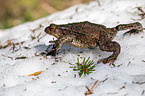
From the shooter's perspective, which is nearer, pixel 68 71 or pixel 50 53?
pixel 68 71

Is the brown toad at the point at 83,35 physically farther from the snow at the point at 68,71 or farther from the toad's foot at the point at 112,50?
the snow at the point at 68,71

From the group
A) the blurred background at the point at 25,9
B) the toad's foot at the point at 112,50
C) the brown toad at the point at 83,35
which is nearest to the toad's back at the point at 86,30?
the brown toad at the point at 83,35

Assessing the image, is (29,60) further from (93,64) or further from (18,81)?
(93,64)

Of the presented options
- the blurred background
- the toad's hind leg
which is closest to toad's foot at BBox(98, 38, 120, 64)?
the toad's hind leg

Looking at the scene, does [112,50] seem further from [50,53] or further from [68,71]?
[50,53]

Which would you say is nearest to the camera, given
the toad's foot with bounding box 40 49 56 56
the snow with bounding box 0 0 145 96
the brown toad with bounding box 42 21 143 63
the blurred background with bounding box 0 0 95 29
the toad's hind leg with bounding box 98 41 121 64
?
the snow with bounding box 0 0 145 96

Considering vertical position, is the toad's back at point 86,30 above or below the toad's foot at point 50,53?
above

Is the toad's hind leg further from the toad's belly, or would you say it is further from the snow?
the toad's belly

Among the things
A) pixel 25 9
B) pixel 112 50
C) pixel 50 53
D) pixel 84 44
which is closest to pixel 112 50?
pixel 112 50

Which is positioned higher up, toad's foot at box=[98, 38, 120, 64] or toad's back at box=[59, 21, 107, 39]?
toad's back at box=[59, 21, 107, 39]
